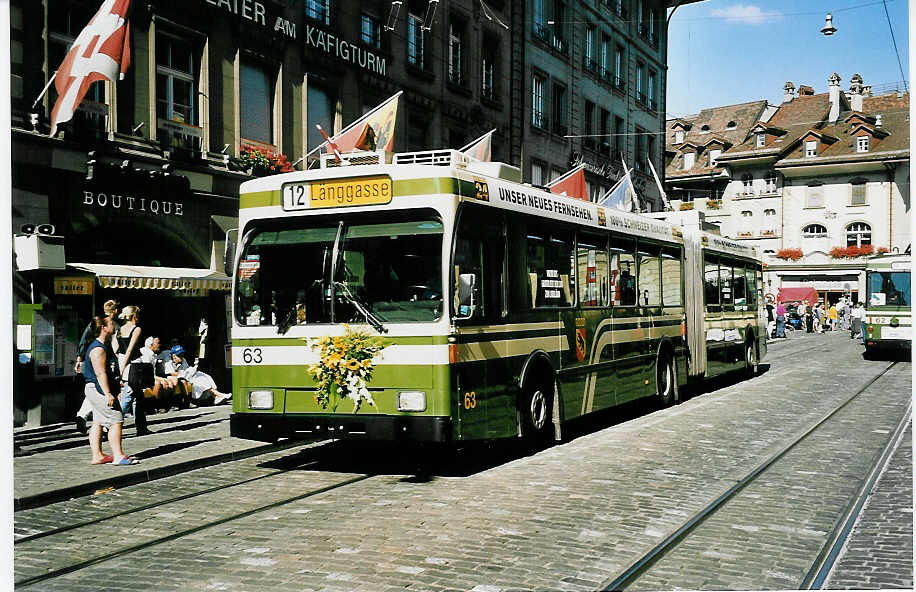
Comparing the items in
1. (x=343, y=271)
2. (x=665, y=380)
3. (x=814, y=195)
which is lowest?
(x=665, y=380)

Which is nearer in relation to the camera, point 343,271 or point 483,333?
point 343,271

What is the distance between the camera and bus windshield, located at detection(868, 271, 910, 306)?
2178cm

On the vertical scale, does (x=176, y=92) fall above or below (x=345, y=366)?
above

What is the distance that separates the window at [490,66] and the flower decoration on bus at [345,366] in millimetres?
18567


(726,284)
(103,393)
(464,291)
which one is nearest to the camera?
(464,291)

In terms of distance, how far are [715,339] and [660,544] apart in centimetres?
1216

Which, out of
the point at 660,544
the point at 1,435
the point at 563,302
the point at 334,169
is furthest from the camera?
the point at 563,302

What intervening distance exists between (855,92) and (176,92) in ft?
35.4

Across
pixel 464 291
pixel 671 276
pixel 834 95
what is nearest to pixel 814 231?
pixel 671 276

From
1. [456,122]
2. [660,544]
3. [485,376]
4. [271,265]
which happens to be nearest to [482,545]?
[660,544]

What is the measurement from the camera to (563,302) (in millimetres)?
11070

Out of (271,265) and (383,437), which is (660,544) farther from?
(271,265)

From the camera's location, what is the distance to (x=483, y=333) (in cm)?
907

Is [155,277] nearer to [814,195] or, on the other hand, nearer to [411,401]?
[411,401]
